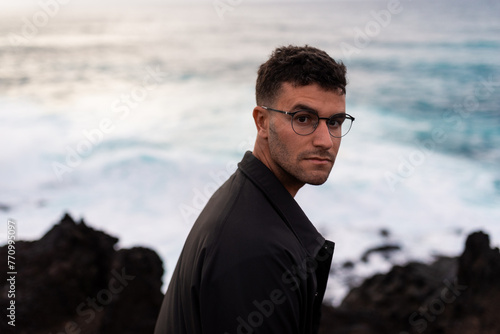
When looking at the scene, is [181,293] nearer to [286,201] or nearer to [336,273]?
[286,201]

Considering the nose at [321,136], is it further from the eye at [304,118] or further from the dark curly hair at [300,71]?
the dark curly hair at [300,71]

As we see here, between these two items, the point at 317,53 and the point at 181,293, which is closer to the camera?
the point at 181,293

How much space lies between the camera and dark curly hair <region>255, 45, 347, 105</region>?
1.96 m

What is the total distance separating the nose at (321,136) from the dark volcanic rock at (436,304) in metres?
3.49

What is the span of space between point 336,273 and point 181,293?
7.21 meters

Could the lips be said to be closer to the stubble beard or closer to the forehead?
the stubble beard

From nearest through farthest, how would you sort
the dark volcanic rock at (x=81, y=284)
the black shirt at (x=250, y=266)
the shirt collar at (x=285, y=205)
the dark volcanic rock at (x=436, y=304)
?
1. the black shirt at (x=250, y=266)
2. the shirt collar at (x=285, y=205)
3. the dark volcanic rock at (x=81, y=284)
4. the dark volcanic rock at (x=436, y=304)

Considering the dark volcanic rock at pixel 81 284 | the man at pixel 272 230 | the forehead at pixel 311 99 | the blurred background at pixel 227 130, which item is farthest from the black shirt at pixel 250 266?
the blurred background at pixel 227 130

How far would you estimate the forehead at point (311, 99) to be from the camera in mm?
1969

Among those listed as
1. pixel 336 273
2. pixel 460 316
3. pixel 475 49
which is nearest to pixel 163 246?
pixel 336 273

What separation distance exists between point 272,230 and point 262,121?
654 millimetres

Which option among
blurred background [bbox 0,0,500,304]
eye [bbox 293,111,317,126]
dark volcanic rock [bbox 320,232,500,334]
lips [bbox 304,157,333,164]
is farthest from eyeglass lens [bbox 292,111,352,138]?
blurred background [bbox 0,0,500,304]

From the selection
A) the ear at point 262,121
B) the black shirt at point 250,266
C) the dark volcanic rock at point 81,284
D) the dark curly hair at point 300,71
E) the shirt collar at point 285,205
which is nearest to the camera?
the black shirt at point 250,266

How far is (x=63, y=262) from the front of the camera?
3754 millimetres
